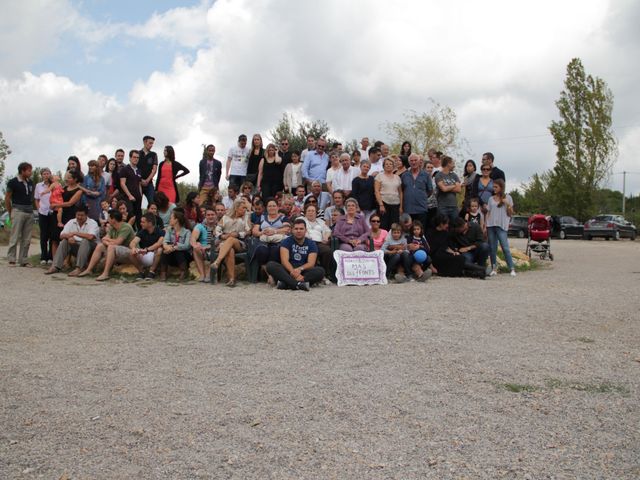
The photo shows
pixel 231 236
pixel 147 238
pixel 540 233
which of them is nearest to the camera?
pixel 231 236

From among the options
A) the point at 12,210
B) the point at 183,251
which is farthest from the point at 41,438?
the point at 12,210

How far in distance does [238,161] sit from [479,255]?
18.6 feet

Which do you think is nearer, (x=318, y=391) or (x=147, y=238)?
(x=318, y=391)

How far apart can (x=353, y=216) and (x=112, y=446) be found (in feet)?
27.6

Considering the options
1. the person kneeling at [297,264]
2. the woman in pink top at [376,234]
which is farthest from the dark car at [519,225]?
the person kneeling at [297,264]

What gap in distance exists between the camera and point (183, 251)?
38.1 ft

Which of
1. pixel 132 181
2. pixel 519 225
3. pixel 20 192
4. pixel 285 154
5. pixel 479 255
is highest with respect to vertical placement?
pixel 285 154

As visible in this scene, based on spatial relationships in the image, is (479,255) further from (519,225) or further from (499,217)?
(519,225)

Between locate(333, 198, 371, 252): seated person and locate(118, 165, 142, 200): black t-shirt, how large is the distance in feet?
14.7

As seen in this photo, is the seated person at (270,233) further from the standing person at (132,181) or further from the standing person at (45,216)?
the standing person at (45,216)

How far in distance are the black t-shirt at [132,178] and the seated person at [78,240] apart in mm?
1241

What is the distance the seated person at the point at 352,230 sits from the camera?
11.5 m

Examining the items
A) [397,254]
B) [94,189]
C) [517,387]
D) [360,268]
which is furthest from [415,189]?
[517,387]

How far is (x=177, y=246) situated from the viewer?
1146 cm
